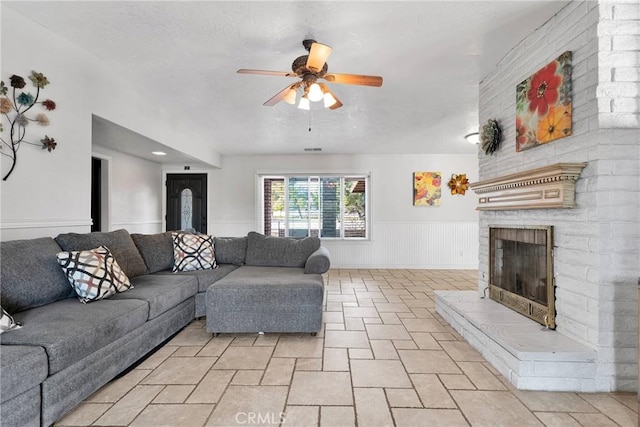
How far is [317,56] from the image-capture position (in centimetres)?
208

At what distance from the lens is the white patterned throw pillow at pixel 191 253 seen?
338 cm

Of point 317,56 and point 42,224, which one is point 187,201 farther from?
point 317,56

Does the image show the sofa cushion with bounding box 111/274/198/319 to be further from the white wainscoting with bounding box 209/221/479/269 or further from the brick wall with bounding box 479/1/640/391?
the white wainscoting with bounding box 209/221/479/269

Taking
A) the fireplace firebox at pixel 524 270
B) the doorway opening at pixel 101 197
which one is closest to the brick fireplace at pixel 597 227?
the fireplace firebox at pixel 524 270

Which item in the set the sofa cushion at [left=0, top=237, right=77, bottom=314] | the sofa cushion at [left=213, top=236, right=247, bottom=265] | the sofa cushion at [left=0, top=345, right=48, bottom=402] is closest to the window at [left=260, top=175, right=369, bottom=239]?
the sofa cushion at [left=213, top=236, right=247, bottom=265]

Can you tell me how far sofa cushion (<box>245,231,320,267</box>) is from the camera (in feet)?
11.9

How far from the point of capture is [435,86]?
3.15 m

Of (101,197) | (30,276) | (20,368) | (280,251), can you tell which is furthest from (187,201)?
(20,368)

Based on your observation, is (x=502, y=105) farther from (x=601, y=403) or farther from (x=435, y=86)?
(x=601, y=403)

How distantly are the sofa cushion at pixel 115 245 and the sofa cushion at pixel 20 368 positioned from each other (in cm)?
112

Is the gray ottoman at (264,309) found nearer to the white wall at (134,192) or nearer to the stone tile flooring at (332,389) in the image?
the stone tile flooring at (332,389)

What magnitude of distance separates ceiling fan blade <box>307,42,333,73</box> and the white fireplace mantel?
1658mm

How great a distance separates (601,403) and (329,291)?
3024mm

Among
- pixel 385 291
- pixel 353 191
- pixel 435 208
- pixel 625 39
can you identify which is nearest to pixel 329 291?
pixel 385 291
